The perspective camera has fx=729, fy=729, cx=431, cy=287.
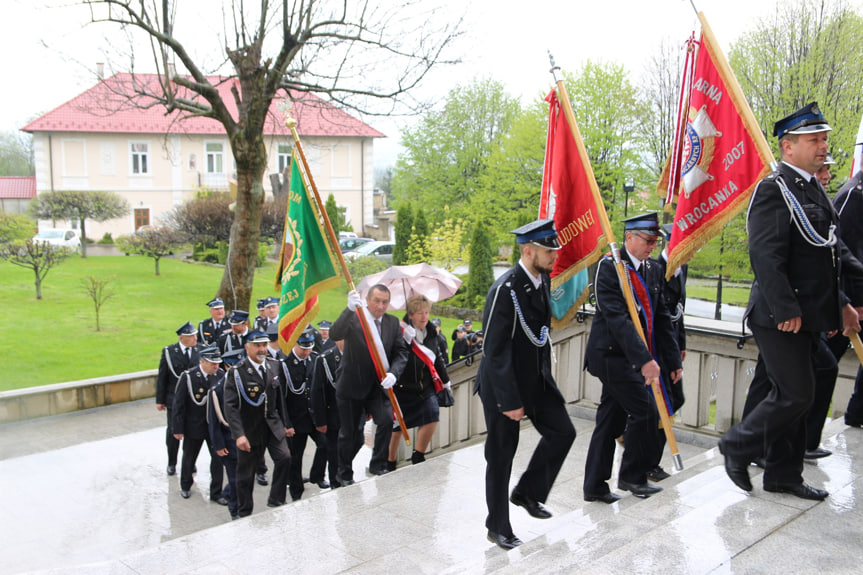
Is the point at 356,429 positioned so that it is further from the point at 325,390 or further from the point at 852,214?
the point at 852,214

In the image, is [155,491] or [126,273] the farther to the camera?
[126,273]

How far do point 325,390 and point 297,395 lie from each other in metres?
0.33

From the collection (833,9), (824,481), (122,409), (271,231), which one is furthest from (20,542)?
(271,231)

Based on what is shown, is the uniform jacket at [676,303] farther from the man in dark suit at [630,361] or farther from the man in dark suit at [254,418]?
the man in dark suit at [254,418]

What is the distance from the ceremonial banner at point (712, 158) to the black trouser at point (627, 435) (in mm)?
1122

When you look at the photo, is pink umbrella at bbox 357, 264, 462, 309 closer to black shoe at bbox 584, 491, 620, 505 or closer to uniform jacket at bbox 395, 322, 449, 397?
uniform jacket at bbox 395, 322, 449, 397

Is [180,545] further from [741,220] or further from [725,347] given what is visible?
[741,220]

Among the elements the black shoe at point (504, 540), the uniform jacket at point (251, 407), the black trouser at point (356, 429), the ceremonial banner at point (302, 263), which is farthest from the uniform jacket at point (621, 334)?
the ceremonial banner at point (302, 263)

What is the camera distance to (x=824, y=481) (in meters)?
4.71

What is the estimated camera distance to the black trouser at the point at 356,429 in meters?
7.61

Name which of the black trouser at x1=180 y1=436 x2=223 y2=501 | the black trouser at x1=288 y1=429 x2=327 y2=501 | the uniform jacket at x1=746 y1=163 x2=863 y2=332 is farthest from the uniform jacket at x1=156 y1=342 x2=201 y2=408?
the uniform jacket at x1=746 y1=163 x2=863 y2=332

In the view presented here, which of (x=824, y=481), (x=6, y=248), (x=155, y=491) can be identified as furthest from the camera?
(x=6, y=248)

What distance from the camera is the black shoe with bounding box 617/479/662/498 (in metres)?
5.10

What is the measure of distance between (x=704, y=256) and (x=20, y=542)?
18457 millimetres
